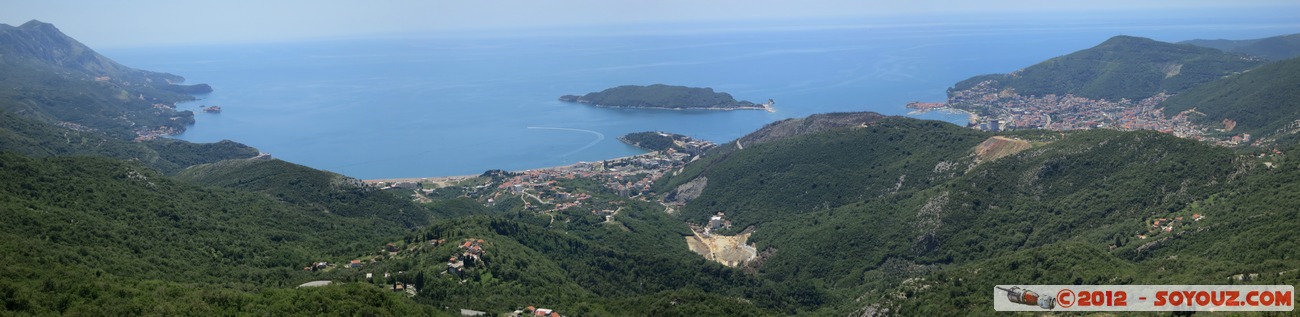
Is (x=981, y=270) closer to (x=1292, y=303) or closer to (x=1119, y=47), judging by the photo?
(x=1292, y=303)

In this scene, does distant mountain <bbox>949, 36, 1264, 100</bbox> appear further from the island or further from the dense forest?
the dense forest

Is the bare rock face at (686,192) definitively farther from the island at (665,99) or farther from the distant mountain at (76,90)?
the distant mountain at (76,90)

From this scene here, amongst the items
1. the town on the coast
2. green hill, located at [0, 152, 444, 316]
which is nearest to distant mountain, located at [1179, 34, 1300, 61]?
the town on the coast

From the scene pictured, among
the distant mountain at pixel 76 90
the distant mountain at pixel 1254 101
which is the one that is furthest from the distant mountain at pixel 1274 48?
the distant mountain at pixel 76 90

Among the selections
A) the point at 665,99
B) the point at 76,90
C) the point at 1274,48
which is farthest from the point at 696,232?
the point at 1274,48

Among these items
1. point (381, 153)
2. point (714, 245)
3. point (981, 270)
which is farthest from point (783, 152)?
point (381, 153)

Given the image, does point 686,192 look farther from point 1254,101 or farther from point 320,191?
point 1254,101
